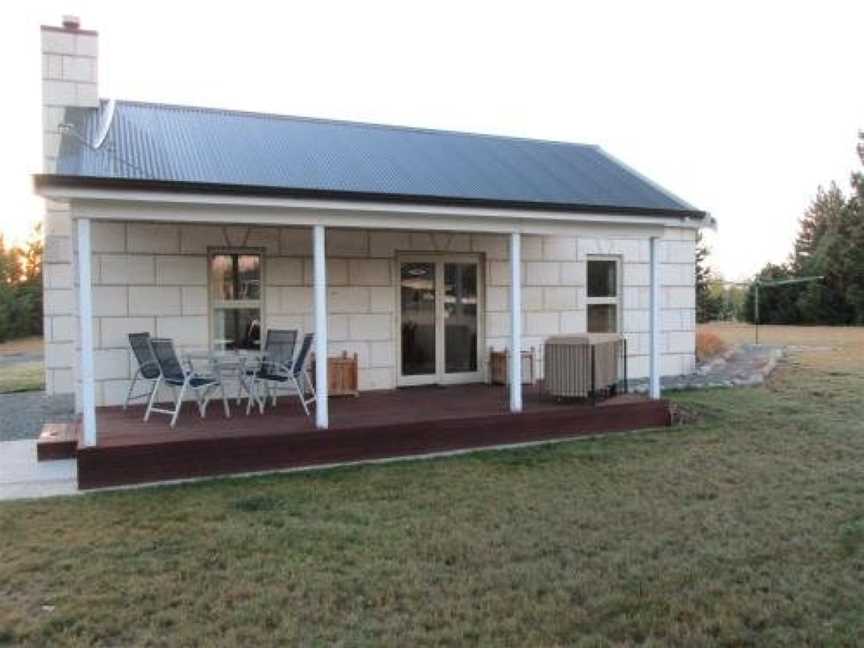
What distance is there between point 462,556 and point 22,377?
12.6 meters

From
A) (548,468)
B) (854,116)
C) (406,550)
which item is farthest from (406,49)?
(854,116)

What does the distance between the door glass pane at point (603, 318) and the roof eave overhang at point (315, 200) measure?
3.07m

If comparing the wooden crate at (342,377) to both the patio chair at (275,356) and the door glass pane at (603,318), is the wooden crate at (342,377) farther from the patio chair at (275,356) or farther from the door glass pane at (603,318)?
the door glass pane at (603,318)

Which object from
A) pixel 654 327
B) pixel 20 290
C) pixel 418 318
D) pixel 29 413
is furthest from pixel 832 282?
pixel 20 290

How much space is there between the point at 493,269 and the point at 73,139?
557 cm

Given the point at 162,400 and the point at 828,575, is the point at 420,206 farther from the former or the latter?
the point at 828,575

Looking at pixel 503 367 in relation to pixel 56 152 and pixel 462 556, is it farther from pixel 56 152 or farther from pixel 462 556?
pixel 56 152

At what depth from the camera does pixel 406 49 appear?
52.2ft

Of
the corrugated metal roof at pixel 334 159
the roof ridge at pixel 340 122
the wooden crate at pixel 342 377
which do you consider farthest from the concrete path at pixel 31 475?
the roof ridge at pixel 340 122

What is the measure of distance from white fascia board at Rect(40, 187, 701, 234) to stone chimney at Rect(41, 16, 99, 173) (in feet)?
11.5

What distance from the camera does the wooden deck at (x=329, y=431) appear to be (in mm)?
6203

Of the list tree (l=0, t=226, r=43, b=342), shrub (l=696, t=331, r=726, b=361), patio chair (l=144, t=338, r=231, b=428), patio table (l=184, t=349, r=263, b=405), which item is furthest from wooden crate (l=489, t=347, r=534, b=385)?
tree (l=0, t=226, r=43, b=342)

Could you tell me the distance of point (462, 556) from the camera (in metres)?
4.38

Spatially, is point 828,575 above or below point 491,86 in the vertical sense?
below
